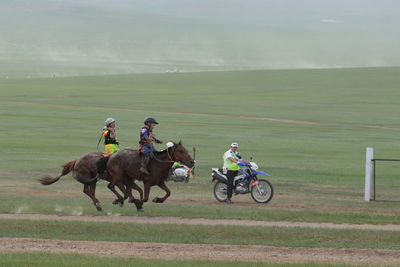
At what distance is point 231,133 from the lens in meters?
53.1

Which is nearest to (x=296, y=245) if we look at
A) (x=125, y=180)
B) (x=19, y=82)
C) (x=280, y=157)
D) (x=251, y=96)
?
(x=125, y=180)

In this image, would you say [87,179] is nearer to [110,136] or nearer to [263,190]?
[110,136]

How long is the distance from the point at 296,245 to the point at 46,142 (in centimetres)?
3176

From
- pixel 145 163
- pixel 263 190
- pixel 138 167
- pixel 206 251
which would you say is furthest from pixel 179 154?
pixel 206 251

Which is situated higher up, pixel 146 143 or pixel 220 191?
pixel 146 143

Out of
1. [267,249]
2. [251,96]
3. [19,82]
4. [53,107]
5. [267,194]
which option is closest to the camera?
[267,249]

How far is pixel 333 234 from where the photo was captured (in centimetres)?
1697

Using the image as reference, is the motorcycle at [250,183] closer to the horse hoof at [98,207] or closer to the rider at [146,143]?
the rider at [146,143]

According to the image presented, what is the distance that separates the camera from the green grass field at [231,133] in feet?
73.4

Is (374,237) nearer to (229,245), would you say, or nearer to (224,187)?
(229,245)

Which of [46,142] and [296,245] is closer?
[296,245]

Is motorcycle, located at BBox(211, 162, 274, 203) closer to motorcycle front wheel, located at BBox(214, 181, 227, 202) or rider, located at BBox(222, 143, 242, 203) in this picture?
rider, located at BBox(222, 143, 242, 203)

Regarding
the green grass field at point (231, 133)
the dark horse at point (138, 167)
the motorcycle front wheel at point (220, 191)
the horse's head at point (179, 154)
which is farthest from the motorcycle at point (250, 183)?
the horse's head at point (179, 154)

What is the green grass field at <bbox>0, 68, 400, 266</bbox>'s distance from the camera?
22375mm
